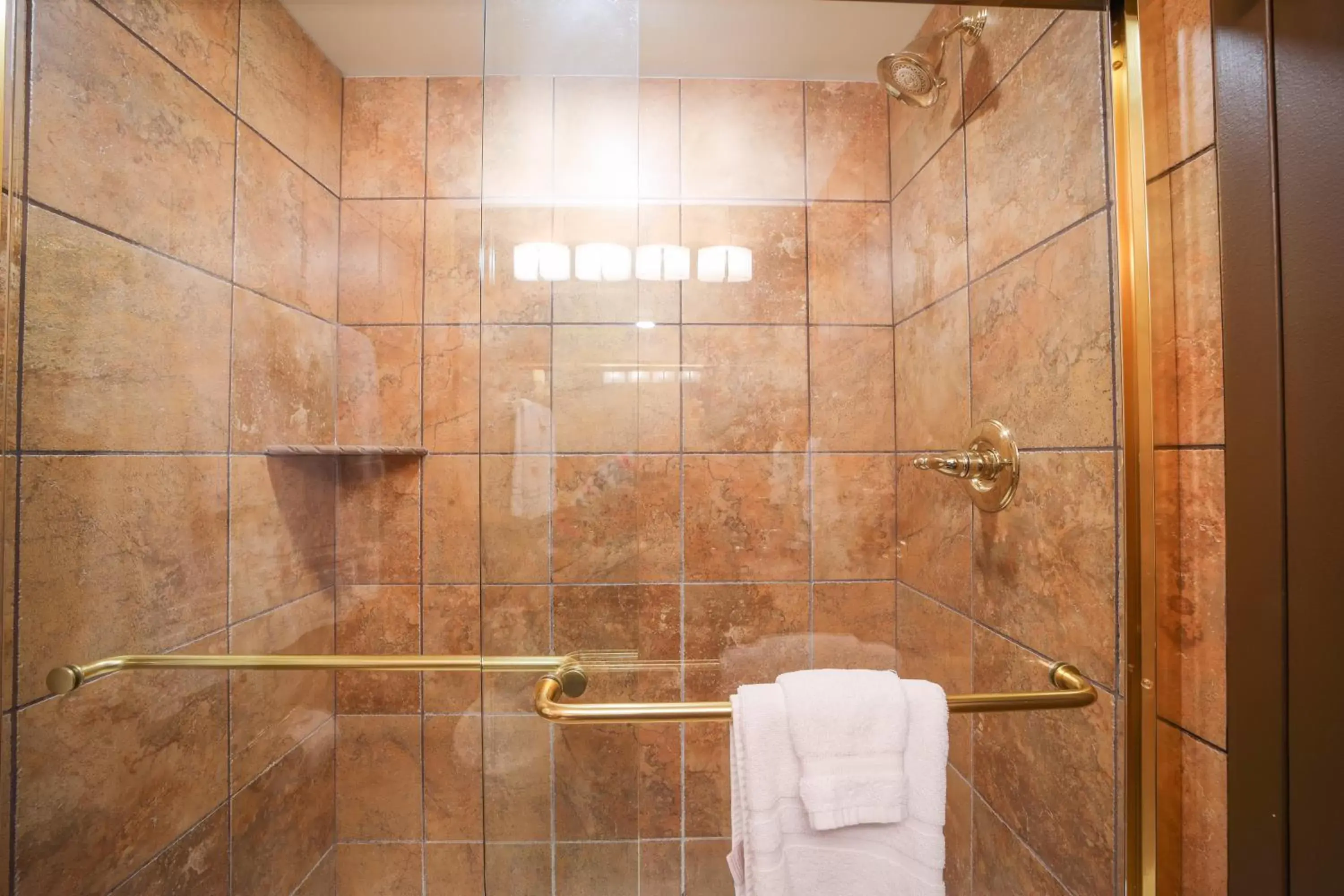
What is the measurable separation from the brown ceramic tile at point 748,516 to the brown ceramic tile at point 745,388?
0.03 metres

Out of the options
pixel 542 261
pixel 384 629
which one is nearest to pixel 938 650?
pixel 542 261

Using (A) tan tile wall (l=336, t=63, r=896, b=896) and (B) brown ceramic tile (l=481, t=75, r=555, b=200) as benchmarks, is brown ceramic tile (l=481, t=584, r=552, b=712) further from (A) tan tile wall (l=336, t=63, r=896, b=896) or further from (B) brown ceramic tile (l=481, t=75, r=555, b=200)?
(B) brown ceramic tile (l=481, t=75, r=555, b=200)

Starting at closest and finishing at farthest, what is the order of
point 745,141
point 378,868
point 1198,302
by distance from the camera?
point 1198,302
point 745,141
point 378,868

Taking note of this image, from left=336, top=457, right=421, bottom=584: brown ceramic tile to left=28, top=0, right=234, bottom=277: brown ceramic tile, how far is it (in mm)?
482

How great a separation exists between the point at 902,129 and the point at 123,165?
1.23 metres

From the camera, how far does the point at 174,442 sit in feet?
3.07

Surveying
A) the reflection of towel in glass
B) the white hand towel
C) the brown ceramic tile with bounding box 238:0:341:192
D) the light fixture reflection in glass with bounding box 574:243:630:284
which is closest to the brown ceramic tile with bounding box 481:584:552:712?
the reflection of towel in glass

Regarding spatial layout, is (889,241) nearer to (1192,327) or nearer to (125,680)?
(1192,327)

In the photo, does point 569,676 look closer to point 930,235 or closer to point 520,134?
point 520,134

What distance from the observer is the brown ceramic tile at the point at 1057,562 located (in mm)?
680

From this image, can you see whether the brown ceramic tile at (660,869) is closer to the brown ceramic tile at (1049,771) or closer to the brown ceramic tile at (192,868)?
the brown ceramic tile at (1049,771)

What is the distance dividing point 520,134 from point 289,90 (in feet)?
2.60

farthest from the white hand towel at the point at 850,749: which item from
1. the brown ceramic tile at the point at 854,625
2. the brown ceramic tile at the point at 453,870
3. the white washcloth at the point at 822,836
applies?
the brown ceramic tile at the point at 453,870

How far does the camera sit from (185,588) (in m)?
0.95
